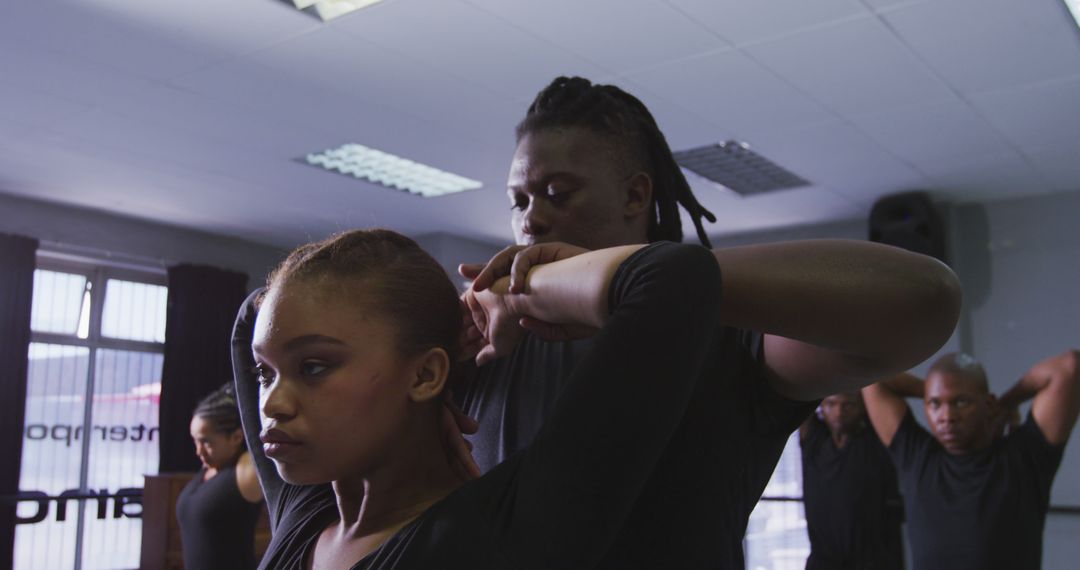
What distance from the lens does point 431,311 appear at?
0.88m

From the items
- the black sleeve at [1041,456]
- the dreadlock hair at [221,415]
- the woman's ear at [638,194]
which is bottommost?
the black sleeve at [1041,456]

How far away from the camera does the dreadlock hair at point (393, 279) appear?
0.84 m

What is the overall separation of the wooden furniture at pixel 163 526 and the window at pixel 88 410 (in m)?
0.70

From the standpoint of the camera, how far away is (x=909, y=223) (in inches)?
230

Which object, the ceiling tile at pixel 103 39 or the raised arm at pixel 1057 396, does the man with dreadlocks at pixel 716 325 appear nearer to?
the raised arm at pixel 1057 396

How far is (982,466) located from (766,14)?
167 cm

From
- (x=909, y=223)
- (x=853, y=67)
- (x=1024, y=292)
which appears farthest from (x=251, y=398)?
(x=1024, y=292)

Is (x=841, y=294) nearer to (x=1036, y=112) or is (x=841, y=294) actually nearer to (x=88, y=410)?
(x=1036, y=112)

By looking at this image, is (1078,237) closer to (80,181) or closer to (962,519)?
(962,519)

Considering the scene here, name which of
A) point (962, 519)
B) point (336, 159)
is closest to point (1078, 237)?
point (962, 519)

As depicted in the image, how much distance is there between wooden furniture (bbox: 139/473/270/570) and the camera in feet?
16.5

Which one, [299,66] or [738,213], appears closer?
[299,66]

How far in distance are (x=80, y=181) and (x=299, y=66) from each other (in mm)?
Answer: 2637

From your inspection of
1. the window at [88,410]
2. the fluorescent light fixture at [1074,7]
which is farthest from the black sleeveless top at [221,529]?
the fluorescent light fixture at [1074,7]
